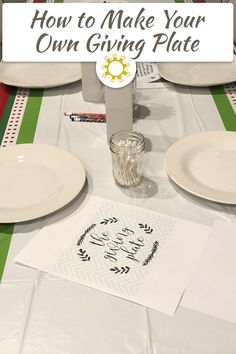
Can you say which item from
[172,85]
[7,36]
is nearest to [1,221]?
[172,85]

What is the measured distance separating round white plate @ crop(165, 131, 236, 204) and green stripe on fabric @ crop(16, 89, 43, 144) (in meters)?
0.35

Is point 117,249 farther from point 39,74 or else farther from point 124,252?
point 39,74

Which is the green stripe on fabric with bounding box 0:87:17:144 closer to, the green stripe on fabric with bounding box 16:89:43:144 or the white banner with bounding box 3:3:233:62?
the green stripe on fabric with bounding box 16:89:43:144

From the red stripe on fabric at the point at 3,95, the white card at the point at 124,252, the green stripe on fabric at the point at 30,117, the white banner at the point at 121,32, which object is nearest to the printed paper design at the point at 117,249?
the white card at the point at 124,252

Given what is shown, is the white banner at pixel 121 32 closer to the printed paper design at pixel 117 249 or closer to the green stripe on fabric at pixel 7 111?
the green stripe on fabric at pixel 7 111

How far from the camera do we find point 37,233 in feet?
2.58

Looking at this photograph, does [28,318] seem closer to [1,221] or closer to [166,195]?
[1,221]

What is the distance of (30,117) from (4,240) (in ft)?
1.50

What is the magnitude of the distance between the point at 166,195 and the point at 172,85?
520 millimetres

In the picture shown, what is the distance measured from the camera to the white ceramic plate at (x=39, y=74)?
127 cm

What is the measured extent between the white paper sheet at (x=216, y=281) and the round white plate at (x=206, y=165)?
3.5 inches

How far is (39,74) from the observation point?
1.33 metres

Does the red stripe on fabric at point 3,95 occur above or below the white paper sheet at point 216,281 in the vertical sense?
below

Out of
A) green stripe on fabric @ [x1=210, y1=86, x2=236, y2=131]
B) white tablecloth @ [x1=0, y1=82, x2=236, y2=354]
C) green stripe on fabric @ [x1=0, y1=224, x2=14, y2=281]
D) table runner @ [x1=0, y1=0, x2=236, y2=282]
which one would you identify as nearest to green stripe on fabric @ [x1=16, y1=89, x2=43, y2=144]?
table runner @ [x1=0, y1=0, x2=236, y2=282]
